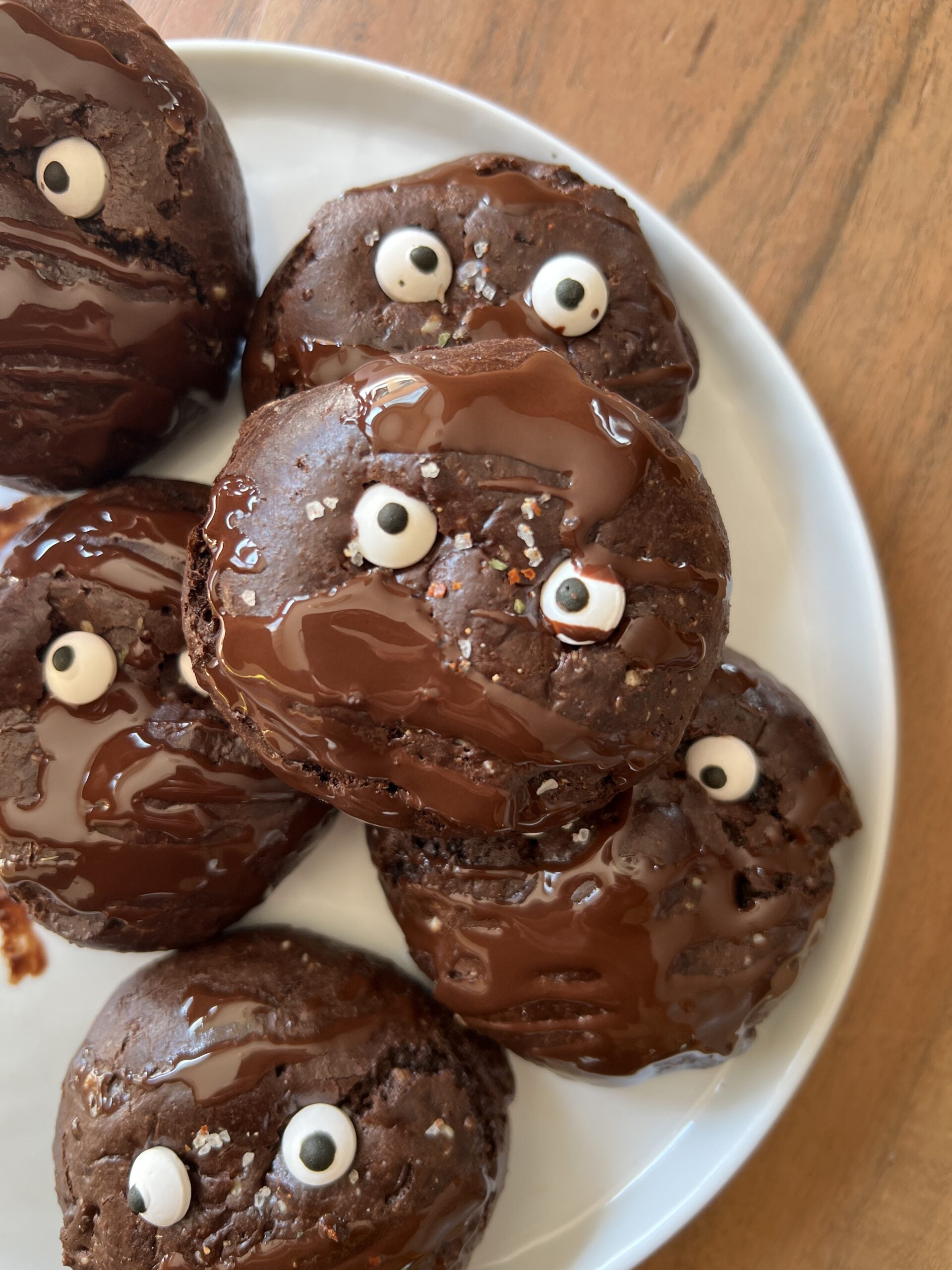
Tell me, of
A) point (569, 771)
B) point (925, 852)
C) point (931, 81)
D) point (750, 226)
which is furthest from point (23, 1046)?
point (931, 81)

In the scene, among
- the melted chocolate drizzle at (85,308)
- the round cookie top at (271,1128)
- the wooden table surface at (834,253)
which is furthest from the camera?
A: the wooden table surface at (834,253)

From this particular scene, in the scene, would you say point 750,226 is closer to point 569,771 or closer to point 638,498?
point 638,498

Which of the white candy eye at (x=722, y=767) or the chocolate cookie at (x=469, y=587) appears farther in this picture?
the white candy eye at (x=722, y=767)

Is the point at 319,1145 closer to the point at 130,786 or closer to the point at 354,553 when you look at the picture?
the point at 130,786

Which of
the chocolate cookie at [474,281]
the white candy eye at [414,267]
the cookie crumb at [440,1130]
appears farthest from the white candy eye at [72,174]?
the cookie crumb at [440,1130]

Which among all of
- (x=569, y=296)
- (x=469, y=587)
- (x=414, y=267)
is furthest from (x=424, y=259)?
(x=469, y=587)

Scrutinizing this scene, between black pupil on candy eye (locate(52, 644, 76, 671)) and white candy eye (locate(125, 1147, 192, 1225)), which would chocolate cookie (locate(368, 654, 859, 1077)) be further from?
black pupil on candy eye (locate(52, 644, 76, 671))

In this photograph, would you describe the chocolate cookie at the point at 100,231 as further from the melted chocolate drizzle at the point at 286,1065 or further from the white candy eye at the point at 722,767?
the white candy eye at the point at 722,767

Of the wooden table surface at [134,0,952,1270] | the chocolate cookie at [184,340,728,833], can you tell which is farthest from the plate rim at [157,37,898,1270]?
the chocolate cookie at [184,340,728,833]
